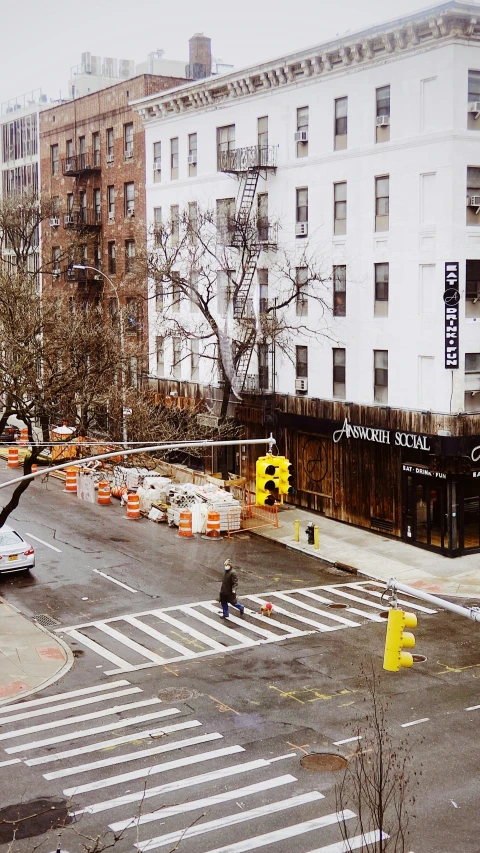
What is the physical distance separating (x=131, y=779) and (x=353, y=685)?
21.5ft

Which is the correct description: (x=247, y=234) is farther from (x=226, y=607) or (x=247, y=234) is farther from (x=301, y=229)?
(x=226, y=607)

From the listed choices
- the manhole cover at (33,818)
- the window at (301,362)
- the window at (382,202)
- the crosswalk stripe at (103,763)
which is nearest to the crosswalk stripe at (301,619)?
the crosswalk stripe at (103,763)

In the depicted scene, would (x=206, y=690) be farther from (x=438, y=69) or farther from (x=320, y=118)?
(x=320, y=118)

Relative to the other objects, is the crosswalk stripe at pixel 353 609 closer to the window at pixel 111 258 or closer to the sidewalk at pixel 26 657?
the sidewalk at pixel 26 657

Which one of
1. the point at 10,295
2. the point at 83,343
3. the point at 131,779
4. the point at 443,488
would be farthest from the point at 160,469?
the point at 131,779

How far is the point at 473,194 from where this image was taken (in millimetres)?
34625

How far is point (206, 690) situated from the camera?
886 inches

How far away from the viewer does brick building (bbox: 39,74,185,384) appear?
182 feet

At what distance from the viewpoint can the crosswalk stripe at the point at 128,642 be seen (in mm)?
24875

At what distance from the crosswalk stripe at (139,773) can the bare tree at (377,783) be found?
2.84 meters

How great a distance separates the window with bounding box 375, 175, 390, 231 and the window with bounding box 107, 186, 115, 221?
974 inches

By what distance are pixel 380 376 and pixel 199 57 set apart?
29.3m

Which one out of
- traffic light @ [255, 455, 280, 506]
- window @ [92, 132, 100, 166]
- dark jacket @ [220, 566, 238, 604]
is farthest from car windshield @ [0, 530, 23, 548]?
window @ [92, 132, 100, 166]

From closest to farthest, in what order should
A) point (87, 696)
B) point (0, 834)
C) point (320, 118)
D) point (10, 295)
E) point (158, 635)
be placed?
1. point (0, 834)
2. point (87, 696)
3. point (158, 635)
4. point (10, 295)
5. point (320, 118)
